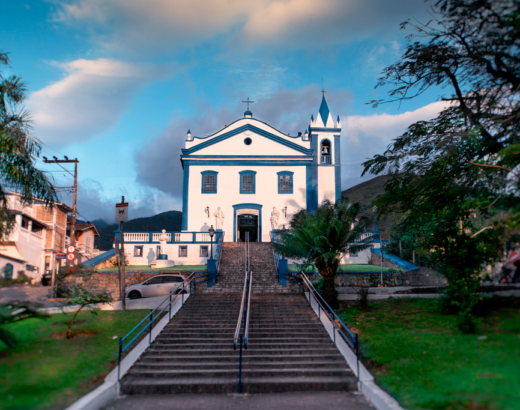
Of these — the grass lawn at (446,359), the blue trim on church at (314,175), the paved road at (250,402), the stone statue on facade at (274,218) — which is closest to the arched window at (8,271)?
the paved road at (250,402)

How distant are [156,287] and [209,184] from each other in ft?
41.2

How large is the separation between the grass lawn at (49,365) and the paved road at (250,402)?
99 centimetres

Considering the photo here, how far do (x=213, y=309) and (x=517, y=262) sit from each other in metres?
10.3

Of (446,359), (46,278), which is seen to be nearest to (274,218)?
(446,359)

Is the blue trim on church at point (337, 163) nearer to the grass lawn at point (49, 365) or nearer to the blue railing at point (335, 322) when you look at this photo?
the blue railing at point (335, 322)

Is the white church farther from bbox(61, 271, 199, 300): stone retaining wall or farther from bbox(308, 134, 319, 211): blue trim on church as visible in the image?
bbox(61, 271, 199, 300): stone retaining wall

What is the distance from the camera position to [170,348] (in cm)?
1072

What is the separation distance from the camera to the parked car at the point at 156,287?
1730 cm

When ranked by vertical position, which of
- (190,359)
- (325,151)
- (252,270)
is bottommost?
(190,359)

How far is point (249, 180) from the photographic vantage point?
29062 mm

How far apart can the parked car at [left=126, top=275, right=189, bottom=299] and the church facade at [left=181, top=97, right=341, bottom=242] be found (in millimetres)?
10165

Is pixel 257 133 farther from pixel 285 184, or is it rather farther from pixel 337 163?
pixel 337 163

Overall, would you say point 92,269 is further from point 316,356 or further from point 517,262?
point 517,262

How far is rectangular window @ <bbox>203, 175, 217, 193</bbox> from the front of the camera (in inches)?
1129
